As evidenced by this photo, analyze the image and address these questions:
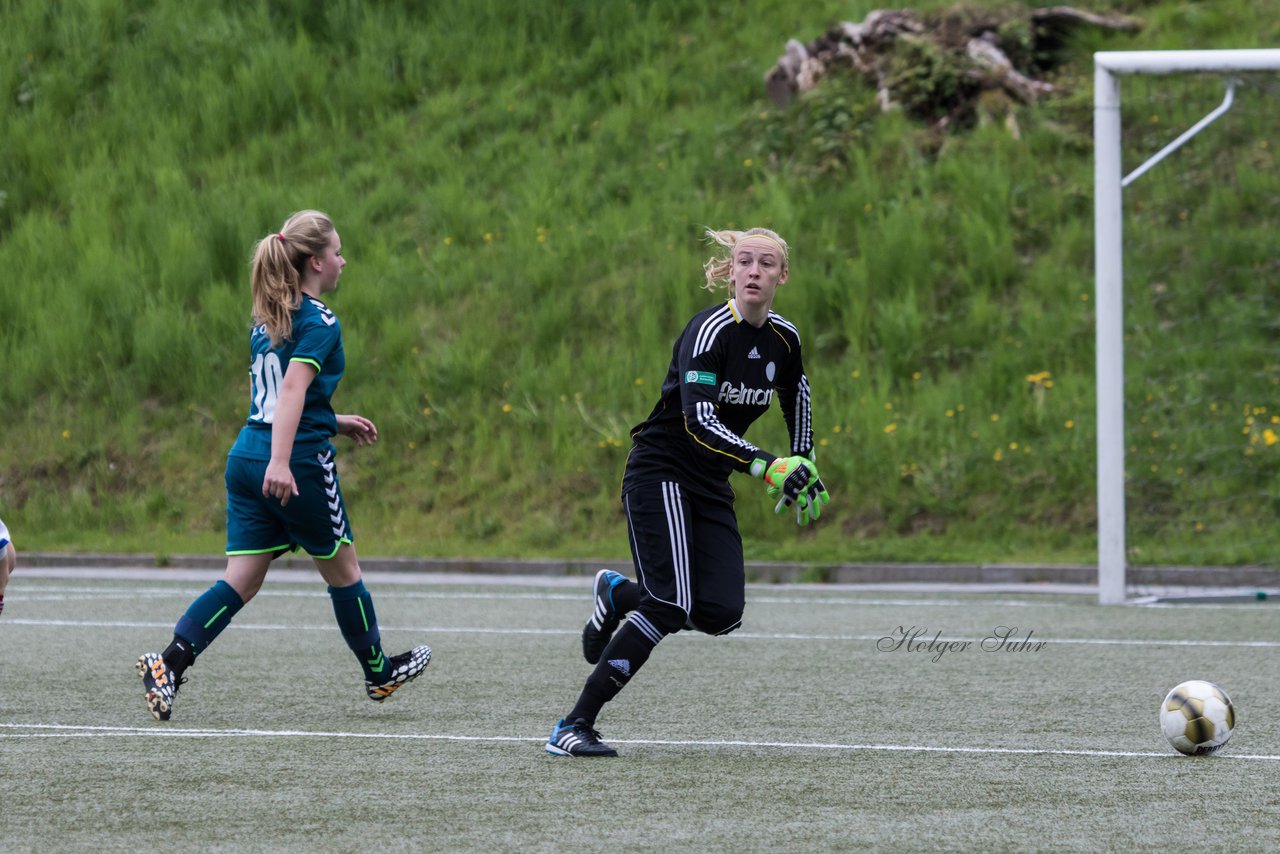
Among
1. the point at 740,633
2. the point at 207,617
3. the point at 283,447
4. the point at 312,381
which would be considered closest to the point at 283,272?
the point at 312,381

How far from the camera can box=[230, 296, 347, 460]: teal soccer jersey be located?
682cm

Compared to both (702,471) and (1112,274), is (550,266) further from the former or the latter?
(702,471)

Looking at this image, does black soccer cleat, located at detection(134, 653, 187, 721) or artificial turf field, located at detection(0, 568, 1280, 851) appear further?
black soccer cleat, located at detection(134, 653, 187, 721)

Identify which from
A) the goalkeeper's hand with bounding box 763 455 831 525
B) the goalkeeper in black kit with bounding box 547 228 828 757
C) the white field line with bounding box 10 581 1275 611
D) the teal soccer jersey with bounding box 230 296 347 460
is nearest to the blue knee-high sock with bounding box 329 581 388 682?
the teal soccer jersey with bounding box 230 296 347 460

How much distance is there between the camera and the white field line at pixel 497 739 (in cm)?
606

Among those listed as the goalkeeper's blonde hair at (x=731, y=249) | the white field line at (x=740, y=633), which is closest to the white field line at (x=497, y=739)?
the goalkeeper's blonde hair at (x=731, y=249)

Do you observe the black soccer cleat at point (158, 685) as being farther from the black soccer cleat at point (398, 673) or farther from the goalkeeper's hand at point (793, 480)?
the goalkeeper's hand at point (793, 480)

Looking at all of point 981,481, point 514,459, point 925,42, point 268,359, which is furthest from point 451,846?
point 925,42

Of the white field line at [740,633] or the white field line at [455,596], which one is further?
the white field line at [455,596]

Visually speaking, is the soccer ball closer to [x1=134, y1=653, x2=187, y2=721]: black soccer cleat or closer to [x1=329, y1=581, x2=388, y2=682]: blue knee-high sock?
[x1=329, y1=581, x2=388, y2=682]: blue knee-high sock

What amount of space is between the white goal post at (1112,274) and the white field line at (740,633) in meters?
2.62

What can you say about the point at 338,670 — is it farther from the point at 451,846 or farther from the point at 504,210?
the point at 504,210

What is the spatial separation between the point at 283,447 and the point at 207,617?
30.6 inches

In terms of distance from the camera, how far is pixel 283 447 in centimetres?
664
